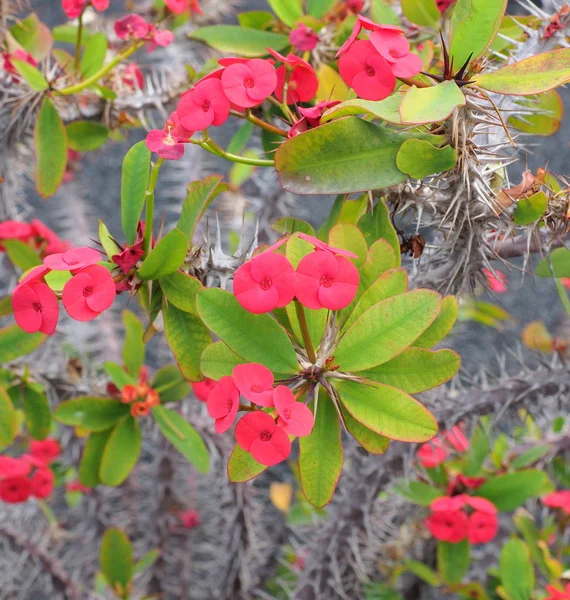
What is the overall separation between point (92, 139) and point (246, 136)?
1.01ft

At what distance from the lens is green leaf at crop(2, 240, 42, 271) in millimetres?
1054

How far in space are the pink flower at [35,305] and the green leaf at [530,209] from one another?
1.44ft

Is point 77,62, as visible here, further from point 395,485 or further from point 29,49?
point 395,485

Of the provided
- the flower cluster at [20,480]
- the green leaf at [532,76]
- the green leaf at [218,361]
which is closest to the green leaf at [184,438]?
the flower cluster at [20,480]

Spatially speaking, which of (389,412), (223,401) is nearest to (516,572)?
(389,412)

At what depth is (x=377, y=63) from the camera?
500 millimetres

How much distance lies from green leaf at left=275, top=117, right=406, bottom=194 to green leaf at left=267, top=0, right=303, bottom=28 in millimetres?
479

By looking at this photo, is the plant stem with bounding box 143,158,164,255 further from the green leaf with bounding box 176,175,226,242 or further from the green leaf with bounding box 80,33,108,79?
the green leaf with bounding box 80,33,108,79

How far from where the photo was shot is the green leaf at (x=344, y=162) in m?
0.54

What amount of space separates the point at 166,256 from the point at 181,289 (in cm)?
4

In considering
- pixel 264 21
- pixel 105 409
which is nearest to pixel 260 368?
pixel 105 409

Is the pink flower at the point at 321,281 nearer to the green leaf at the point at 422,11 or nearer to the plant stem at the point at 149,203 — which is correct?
the plant stem at the point at 149,203

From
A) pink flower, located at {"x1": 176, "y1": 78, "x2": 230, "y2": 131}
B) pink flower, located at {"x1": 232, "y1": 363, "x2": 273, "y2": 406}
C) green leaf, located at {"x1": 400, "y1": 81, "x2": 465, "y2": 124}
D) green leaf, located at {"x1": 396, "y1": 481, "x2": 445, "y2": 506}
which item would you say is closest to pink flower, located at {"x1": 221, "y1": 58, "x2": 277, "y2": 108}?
pink flower, located at {"x1": 176, "y1": 78, "x2": 230, "y2": 131}

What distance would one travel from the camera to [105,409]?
98 centimetres
